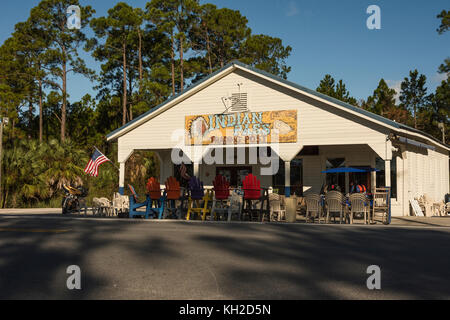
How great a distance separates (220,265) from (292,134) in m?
11.6

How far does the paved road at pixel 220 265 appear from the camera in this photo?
5270 mm

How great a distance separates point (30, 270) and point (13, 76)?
35.4 meters

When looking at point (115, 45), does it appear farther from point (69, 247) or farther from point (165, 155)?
point (69, 247)

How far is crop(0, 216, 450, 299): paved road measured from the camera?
5270 mm

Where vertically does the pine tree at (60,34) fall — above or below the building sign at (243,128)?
above

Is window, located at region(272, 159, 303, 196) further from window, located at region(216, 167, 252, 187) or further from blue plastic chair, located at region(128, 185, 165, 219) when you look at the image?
blue plastic chair, located at region(128, 185, 165, 219)

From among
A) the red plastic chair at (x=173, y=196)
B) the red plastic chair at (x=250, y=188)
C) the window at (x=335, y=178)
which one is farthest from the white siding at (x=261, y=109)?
the window at (x=335, y=178)

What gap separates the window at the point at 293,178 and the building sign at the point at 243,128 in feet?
12.5

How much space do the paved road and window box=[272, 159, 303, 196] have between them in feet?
35.6

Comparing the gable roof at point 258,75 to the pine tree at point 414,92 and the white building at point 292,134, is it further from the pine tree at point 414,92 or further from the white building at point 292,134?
the pine tree at point 414,92

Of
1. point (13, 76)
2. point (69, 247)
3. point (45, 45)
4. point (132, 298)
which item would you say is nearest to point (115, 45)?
point (45, 45)

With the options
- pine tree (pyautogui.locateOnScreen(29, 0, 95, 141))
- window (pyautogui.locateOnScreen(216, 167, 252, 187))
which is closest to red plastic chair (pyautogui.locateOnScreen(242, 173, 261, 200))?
window (pyautogui.locateOnScreen(216, 167, 252, 187))

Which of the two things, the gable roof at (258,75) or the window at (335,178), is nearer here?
the gable roof at (258,75)

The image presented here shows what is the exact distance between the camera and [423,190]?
2089 centimetres
